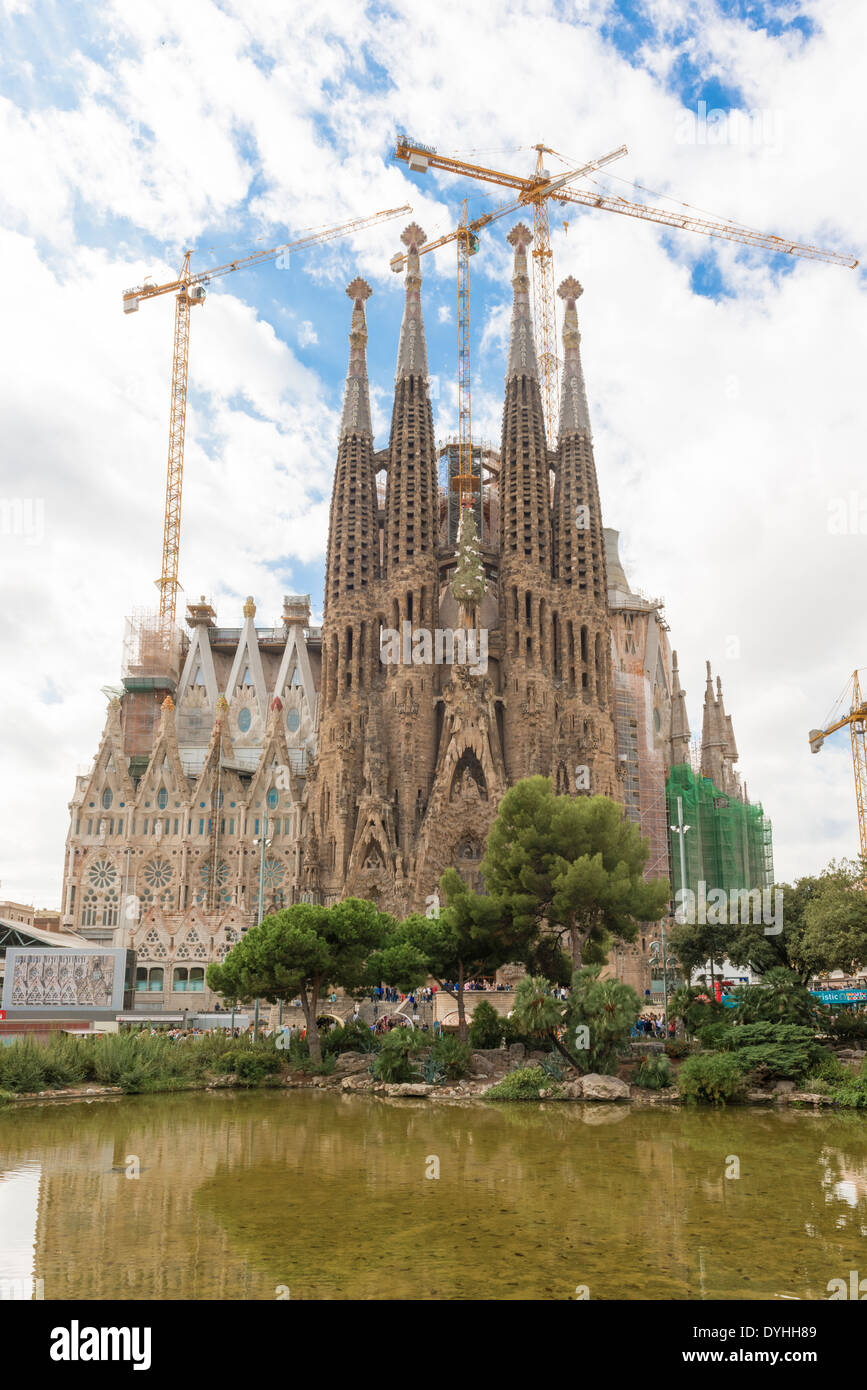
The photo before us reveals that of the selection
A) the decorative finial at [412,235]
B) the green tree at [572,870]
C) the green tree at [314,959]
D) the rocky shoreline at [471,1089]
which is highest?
the decorative finial at [412,235]

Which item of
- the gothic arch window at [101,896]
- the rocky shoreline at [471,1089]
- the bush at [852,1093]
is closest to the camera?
the bush at [852,1093]

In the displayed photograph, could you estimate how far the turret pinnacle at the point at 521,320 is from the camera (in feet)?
233

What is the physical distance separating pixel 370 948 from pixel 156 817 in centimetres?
3519

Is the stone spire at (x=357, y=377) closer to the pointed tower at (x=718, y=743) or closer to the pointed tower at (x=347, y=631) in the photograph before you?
the pointed tower at (x=347, y=631)

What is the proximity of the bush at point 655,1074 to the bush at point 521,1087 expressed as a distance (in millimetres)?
2447

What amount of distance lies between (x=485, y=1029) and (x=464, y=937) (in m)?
3.55

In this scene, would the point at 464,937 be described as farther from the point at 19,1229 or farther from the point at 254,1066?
the point at 19,1229

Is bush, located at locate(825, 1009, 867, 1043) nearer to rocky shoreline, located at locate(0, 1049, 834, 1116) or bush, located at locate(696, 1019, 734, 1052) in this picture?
bush, located at locate(696, 1019, 734, 1052)

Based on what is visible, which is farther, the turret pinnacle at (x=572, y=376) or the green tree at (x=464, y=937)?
the turret pinnacle at (x=572, y=376)

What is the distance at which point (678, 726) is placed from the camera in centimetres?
7981

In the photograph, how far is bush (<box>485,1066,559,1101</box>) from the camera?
27984 mm

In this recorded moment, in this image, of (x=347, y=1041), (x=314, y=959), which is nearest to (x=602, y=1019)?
(x=314, y=959)

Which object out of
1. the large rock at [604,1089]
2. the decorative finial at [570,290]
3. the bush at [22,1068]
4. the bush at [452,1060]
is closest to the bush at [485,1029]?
the bush at [452,1060]

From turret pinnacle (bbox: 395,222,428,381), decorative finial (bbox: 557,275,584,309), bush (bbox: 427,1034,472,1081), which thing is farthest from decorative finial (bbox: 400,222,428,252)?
bush (bbox: 427,1034,472,1081)
